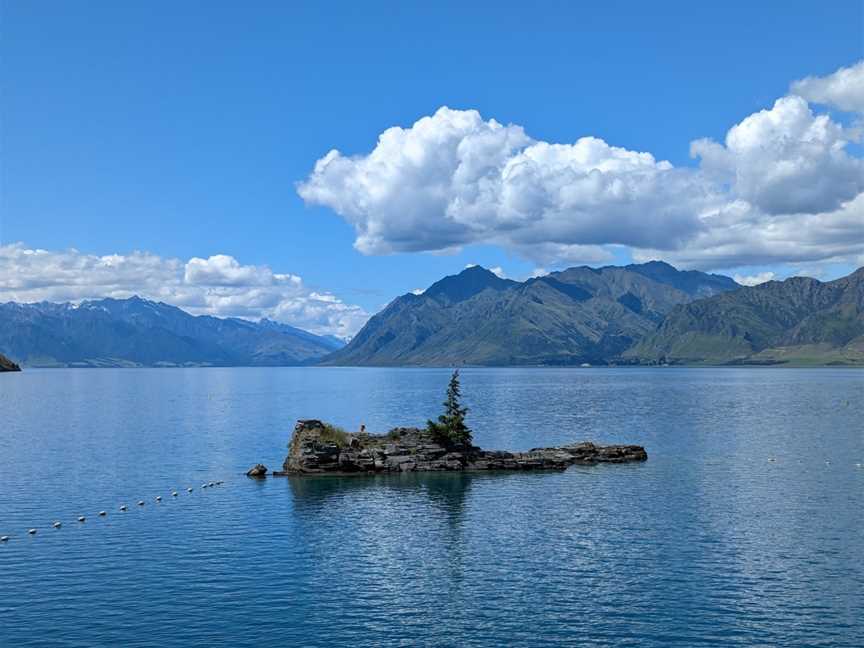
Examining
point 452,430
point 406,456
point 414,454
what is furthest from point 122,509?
point 452,430

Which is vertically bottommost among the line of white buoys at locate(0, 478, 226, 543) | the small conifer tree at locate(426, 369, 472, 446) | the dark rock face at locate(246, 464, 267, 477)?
the line of white buoys at locate(0, 478, 226, 543)

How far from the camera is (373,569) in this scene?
67.7 meters

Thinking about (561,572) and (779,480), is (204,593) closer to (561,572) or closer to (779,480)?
(561,572)

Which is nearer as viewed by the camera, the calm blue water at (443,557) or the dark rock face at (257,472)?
the calm blue water at (443,557)

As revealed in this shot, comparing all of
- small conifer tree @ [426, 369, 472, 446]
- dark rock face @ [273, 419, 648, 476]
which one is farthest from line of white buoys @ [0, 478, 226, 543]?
small conifer tree @ [426, 369, 472, 446]

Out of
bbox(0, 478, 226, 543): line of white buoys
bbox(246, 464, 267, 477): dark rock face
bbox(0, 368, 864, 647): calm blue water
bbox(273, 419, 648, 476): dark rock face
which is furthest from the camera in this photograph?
bbox(273, 419, 648, 476): dark rock face

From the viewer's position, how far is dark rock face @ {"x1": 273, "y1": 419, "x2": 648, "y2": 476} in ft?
402

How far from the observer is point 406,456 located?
126 meters

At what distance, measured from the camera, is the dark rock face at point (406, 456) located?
122 metres

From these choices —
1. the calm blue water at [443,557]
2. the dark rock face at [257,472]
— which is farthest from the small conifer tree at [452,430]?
the dark rock face at [257,472]

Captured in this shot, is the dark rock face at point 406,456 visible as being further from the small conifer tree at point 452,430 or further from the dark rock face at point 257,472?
the dark rock face at point 257,472

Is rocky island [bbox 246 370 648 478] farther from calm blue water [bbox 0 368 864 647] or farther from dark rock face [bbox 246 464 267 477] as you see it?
calm blue water [bbox 0 368 864 647]

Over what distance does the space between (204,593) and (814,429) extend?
162 metres

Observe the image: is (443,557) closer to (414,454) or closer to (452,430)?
(414,454)
